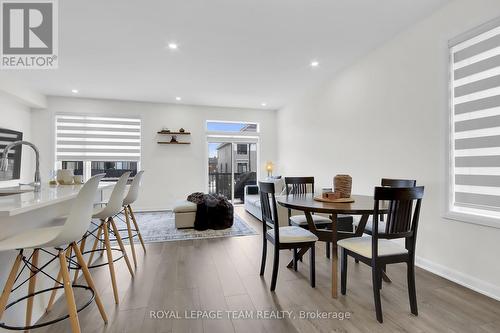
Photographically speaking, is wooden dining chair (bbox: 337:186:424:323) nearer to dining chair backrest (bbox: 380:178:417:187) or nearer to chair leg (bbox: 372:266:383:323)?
chair leg (bbox: 372:266:383:323)

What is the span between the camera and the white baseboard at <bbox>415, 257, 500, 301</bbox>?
6.89 feet

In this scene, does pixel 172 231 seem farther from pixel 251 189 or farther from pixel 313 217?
pixel 313 217

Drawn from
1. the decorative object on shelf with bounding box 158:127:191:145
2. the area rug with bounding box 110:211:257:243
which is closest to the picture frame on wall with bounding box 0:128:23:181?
Answer: the area rug with bounding box 110:211:257:243

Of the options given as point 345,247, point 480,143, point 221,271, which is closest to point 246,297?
point 221,271

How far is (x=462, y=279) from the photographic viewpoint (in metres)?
2.32

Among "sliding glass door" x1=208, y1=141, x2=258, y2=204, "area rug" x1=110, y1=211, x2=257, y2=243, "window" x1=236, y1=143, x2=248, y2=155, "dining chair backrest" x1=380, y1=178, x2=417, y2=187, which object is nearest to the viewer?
"dining chair backrest" x1=380, y1=178, x2=417, y2=187

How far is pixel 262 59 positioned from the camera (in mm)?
3836

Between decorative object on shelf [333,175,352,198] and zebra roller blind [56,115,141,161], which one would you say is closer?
decorative object on shelf [333,175,352,198]

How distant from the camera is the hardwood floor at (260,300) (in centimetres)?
172

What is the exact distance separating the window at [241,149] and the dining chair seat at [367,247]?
5.17 meters

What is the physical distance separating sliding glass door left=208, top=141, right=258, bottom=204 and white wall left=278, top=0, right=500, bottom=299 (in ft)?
9.96

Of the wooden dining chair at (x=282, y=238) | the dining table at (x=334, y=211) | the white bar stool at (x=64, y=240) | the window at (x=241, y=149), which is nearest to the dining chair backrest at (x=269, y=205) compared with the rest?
the wooden dining chair at (x=282, y=238)

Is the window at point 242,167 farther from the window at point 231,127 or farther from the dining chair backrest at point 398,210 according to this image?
the dining chair backrest at point 398,210

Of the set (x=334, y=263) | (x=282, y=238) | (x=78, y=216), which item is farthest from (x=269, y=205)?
(x=78, y=216)
